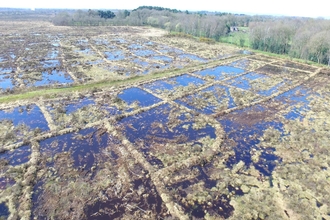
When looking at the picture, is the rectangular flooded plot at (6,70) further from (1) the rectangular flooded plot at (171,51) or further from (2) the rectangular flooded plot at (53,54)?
(1) the rectangular flooded plot at (171,51)

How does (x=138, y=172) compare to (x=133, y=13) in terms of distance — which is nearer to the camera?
(x=138, y=172)

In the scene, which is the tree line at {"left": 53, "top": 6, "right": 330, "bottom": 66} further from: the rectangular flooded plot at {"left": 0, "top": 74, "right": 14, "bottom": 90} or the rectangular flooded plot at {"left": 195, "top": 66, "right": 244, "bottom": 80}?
the rectangular flooded plot at {"left": 0, "top": 74, "right": 14, "bottom": 90}

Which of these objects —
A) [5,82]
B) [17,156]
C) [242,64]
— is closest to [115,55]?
[5,82]

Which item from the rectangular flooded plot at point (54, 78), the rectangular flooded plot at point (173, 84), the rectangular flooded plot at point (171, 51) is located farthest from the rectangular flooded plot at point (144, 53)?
the rectangular flooded plot at point (54, 78)

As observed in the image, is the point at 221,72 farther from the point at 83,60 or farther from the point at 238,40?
the point at 238,40

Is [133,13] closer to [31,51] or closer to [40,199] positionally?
[31,51]

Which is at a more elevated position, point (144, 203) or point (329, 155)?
point (329, 155)

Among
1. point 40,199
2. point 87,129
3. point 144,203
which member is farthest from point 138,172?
point 87,129

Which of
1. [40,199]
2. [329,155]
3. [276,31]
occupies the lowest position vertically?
[40,199]
